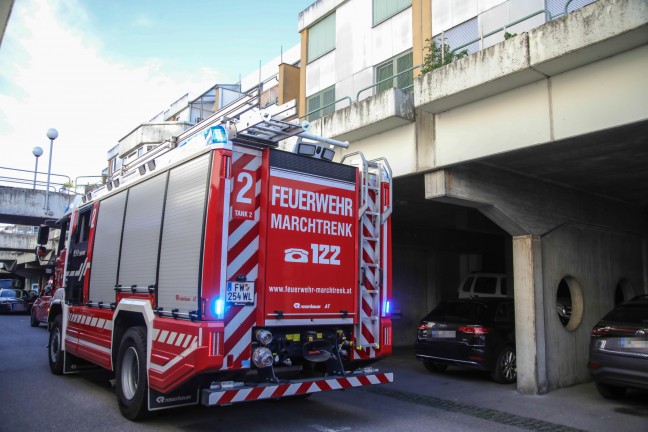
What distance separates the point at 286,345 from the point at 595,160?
6.27m

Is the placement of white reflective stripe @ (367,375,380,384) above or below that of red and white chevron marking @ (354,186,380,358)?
below

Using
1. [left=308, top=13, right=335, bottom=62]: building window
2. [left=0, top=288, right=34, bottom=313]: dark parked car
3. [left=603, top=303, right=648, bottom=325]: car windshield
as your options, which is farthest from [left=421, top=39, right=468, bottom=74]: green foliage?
[left=0, top=288, right=34, bottom=313]: dark parked car

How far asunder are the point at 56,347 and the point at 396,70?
11.3 metres

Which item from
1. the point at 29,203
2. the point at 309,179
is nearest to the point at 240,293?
the point at 309,179

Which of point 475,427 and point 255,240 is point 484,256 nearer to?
point 475,427

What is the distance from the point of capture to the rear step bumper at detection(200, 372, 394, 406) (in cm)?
505

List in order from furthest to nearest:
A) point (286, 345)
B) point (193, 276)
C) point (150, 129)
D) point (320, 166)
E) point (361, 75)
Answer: point (150, 129) < point (361, 75) < point (320, 166) < point (286, 345) < point (193, 276)

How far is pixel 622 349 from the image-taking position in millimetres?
7516

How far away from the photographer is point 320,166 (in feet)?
21.0

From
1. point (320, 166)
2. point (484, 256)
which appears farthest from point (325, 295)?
point (484, 256)

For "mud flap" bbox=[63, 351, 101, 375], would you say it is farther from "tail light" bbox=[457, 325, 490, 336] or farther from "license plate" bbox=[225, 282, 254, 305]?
"tail light" bbox=[457, 325, 490, 336]

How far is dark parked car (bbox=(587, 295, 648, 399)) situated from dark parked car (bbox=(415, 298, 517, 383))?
1.80 metres

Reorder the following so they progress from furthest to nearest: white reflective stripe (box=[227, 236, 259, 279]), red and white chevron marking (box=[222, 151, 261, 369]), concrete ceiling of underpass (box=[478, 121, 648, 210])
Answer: concrete ceiling of underpass (box=[478, 121, 648, 210]), white reflective stripe (box=[227, 236, 259, 279]), red and white chevron marking (box=[222, 151, 261, 369])

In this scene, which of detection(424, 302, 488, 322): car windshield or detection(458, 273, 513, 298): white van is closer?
detection(424, 302, 488, 322): car windshield
